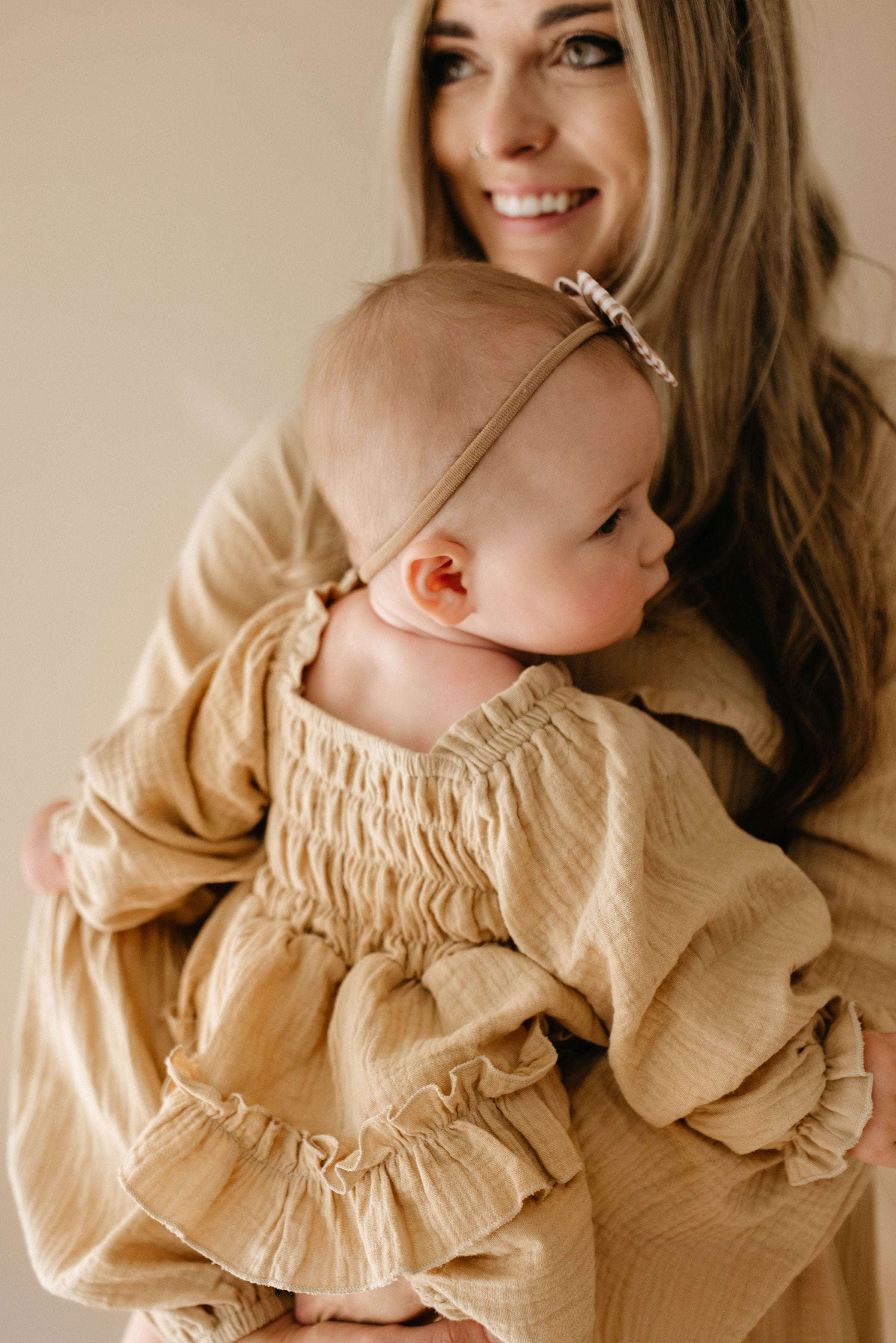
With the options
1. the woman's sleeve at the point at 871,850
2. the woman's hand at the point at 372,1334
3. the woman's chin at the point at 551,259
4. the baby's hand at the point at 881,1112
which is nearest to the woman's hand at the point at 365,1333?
the woman's hand at the point at 372,1334

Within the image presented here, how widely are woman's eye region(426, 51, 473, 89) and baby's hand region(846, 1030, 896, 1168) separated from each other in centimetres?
112

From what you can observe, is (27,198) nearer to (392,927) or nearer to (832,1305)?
(392,927)

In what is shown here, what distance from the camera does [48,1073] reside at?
3.84 ft

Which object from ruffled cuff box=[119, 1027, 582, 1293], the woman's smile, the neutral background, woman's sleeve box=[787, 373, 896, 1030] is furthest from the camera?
the neutral background

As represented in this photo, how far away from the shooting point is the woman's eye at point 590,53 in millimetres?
1144

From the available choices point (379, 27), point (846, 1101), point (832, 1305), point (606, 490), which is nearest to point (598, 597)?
point (606, 490)

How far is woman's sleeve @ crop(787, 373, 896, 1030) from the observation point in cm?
102

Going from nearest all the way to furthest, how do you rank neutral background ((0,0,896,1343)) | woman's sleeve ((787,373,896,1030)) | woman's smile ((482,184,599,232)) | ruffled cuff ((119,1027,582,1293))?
ruffled cuff ((119,1027,582,1293)) → woman's sleeve ((787,373,896,1030)) → woman's smile ((482,184,599,232)) → neutral background ((0,0,896,1343))

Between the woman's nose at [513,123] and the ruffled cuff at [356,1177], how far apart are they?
3.14ft

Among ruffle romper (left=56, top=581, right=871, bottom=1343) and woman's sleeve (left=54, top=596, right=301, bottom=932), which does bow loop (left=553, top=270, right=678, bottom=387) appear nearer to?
ruffle romper (left=56, top=581, right=871, bottom=1343)

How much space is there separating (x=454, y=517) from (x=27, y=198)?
995 millimetres

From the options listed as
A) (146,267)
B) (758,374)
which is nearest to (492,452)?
(758,374)

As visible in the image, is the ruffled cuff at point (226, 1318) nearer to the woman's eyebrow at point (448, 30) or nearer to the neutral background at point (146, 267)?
the neutral background at point (146, 267)

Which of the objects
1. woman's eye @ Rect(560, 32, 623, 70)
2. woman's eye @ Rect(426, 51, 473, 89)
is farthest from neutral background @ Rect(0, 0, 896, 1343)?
woman's eye @ Rect(560, 32, 623, 70)
